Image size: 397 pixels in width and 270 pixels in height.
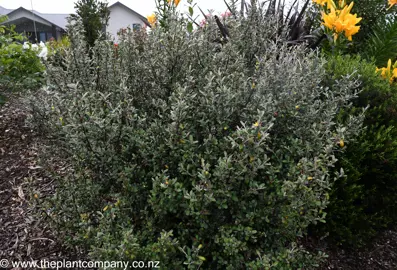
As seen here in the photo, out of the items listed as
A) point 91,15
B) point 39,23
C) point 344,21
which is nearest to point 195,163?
point 344,21

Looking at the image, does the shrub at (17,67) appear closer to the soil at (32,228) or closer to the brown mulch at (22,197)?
the brown mulch at (22,197)

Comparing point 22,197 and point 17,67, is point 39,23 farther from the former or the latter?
point 22,197

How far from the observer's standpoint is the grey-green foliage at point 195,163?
5.08 feet

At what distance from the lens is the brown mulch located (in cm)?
223

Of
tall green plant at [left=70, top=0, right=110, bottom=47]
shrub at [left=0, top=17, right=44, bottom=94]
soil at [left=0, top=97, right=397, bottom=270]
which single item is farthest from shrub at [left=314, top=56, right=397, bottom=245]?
tall green plant at [left=70, top=0, right=110, bottom=47]

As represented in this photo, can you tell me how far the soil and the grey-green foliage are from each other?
420 millimetres

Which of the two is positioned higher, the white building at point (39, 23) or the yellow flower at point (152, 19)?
the white building at point (39, 23)

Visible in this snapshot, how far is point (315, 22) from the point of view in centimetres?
577

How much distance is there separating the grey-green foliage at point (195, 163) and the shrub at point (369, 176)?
2.03 feet

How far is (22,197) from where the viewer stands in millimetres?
2748

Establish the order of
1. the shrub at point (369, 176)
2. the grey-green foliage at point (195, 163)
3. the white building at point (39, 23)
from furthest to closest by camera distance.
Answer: the white building at point (39, 23)
the shrub at point (369, 176)
the grey-green foliage at point (195, 163)

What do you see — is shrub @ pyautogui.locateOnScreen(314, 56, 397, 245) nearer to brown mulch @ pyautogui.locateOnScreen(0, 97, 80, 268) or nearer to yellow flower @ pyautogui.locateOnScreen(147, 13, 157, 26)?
brown mulch @ pyautogui.locateOnScreen(0, 97, 80, 268)

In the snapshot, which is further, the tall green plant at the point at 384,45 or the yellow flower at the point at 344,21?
the tall green plant at the point at 384,45

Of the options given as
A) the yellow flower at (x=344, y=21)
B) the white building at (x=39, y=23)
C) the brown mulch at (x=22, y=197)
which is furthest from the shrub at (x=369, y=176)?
the white building at (x=39, y=23)
